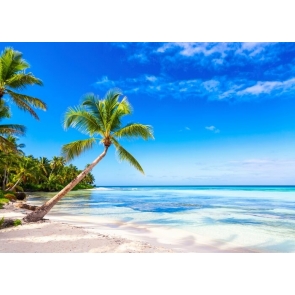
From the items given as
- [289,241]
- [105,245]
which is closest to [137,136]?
[105,245]

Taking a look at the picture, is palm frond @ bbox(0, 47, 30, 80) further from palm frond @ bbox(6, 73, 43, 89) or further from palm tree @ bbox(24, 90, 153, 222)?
palm tree @ bbox(24, 90, 153, 222)

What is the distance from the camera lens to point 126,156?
8406 millimetres

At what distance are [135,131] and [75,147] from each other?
2.09 m

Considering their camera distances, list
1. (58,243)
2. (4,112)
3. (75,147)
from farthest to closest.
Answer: (4,112), (75,147), (58,243)

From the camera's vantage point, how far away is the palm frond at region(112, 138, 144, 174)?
8297mm

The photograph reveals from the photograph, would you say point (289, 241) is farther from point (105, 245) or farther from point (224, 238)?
point (105, 245)

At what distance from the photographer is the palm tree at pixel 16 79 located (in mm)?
7180

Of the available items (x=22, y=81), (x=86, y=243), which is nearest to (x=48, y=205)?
(x=86, y=243)

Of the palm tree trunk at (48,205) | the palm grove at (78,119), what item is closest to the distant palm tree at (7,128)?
the palm grove at (78,119)

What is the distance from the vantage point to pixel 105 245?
4.83 m

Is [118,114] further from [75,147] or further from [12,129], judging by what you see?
[12,129]

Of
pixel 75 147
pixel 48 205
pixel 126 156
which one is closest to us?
pixel 48 205

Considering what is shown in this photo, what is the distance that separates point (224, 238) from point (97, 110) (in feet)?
19.2
